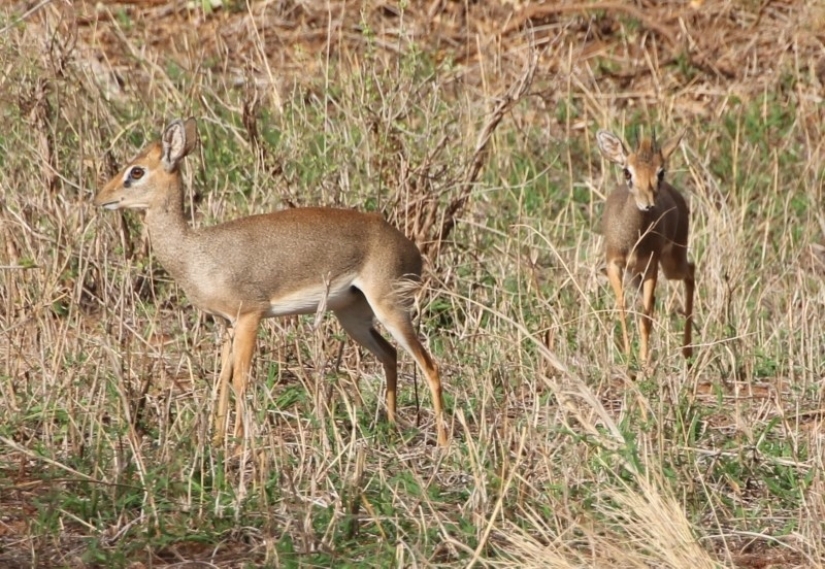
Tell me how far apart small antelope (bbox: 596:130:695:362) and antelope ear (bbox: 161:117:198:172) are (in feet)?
7.18

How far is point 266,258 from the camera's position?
6168 mm

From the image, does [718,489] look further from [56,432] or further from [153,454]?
[56,432]

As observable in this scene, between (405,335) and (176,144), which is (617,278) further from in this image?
(176,144)

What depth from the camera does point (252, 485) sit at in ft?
16.8

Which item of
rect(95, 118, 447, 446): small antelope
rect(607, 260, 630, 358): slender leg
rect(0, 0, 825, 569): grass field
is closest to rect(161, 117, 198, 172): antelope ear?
rect(95, 118, 447, 446): small antelope

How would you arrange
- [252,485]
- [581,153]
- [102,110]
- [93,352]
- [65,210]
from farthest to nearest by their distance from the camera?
[581,153]
[102,110]
[65,210]
[93,352]
[252,485]

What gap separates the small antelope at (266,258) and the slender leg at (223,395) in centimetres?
2

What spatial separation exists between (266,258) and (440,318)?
58.7 inches

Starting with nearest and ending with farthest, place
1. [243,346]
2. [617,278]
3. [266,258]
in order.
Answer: [243,346] → [266,258] → [617,278]

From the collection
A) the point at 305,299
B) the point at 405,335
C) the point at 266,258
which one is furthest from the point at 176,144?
the point at 405,335

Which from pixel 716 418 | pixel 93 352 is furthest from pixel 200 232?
pixel 716 418

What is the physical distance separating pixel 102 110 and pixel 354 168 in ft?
4.24

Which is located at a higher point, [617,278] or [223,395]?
[223,395]

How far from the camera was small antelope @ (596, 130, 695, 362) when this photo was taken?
7285 mm
